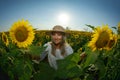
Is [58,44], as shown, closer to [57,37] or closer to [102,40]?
[57,37]

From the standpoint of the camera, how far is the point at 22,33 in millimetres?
1603

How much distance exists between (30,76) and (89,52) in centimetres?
28

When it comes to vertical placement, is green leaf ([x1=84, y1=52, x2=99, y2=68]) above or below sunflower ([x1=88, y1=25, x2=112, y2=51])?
below

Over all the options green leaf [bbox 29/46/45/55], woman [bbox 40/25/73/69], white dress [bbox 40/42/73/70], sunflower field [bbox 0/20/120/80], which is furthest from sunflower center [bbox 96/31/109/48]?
woman [bbox 40/25/73/69]

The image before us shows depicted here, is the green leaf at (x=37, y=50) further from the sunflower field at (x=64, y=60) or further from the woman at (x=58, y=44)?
the woman at (x=58, y=44)

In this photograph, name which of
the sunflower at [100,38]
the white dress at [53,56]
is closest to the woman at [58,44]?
the white dress at [53,56]

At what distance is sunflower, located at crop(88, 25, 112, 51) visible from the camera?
4.75 feet

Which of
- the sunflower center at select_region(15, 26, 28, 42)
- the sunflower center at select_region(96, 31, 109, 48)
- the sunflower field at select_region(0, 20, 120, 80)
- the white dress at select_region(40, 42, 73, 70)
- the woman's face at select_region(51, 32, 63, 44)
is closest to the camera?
the sunflower field at select_region(0, 20, 120, 80)

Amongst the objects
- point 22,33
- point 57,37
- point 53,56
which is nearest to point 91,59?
point 22,33

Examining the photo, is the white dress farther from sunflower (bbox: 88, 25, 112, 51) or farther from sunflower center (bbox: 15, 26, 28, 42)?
sunflower (bbox: 88, 25, 112, 51)

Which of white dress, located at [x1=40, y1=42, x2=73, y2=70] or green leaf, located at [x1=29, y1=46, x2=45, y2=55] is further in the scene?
white dress, located at [x1=40, y1=42, x2=73, y2=70]

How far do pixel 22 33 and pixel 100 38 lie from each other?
1.28 feet

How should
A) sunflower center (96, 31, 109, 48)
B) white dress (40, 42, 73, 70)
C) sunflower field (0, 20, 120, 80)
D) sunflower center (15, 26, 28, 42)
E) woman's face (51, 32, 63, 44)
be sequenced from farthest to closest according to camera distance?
woman's face (51, 32, 63, 44)
white dress (40, 42, 73, 70)
sunflower center (15, 26, 28, 42)
sunflower center (96, 31, 109, 48)
sunflower field (0, 20, 120, 80)

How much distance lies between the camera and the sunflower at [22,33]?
1.53 metres
